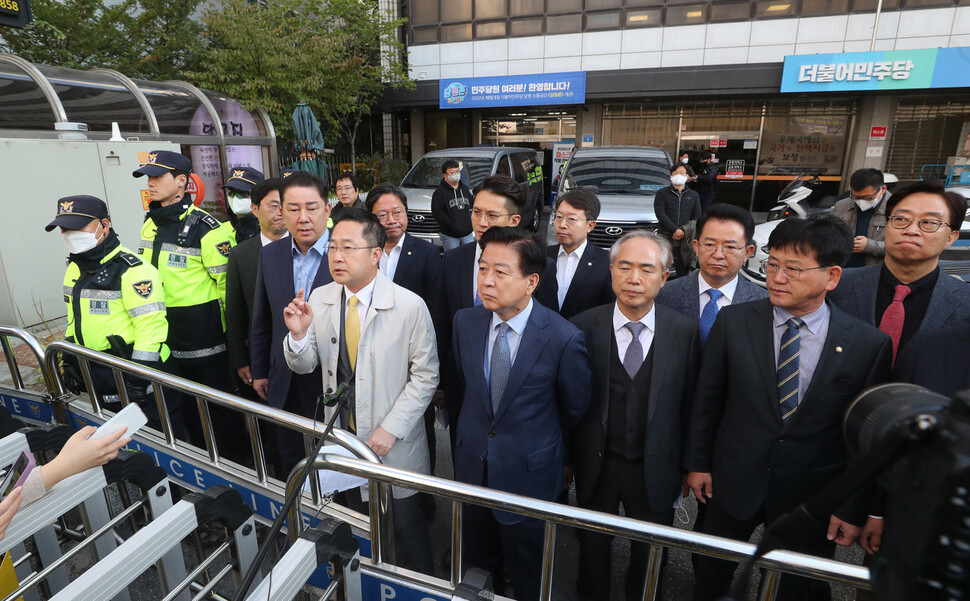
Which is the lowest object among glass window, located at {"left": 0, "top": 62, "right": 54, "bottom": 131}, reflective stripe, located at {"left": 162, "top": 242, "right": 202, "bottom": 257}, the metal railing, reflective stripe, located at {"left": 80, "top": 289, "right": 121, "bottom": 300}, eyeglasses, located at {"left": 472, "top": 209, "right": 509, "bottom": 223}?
the metal railing

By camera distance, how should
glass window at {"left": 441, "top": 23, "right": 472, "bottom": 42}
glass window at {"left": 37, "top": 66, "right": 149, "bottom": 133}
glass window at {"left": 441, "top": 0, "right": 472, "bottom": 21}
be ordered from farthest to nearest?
glass window at {"left": 441, "top": 23, "right": 472, "bottom": 42}
glass window at {"left": 441, "top": 0, "right": 472, "bottom": 21}
glass window at {"left": 37, "top": 66, "right": 149, "bottom": 133}

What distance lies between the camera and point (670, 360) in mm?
2107

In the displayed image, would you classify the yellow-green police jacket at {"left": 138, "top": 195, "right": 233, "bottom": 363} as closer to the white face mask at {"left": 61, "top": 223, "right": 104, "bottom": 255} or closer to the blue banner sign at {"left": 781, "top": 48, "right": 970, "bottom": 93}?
the white face mask at {"left": 61, "top": 223, "right": 104, "bottom": 255}

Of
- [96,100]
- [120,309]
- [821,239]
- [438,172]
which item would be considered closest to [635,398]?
[821,239]

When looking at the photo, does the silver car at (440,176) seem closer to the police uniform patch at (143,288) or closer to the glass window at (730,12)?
the police uniform patch at (143,288)

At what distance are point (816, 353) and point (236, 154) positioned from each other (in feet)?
29.8

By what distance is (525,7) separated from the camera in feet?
45.9

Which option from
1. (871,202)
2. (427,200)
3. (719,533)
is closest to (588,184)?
(427,200)

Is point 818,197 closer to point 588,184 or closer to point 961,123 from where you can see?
point 961,123

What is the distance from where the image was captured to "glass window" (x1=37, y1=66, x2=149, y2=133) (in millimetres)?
6117

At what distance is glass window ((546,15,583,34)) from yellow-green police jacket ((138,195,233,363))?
13099mm

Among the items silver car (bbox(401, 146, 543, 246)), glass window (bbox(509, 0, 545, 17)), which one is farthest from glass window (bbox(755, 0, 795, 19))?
silver car (bbox(401, 146, 543, 246))

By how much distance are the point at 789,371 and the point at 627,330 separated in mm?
620

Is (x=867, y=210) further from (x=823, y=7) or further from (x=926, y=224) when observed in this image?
(x=823, y=7)
